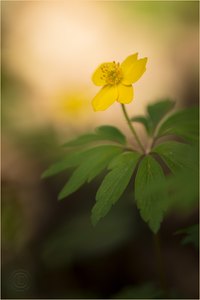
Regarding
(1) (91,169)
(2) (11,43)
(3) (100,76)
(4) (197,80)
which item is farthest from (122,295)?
(2) (11,43)

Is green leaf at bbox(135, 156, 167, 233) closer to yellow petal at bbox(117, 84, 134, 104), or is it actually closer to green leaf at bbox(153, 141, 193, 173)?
green leaf at bbox(153, 141, 193, 173)

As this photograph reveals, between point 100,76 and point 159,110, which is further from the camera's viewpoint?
point 159,110

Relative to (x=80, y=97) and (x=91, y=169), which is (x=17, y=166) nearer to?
(x=80, y=97)

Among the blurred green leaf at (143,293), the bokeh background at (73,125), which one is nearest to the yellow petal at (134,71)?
the bokeh background at (73,125)

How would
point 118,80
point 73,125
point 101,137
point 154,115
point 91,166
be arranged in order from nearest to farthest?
point 91,166 → point 118,80 → point 101,137 → point 154,115 → point 73,125

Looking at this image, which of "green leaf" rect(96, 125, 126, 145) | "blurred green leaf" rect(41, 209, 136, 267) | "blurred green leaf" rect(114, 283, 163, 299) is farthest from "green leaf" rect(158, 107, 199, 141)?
"blurred green leaf" rect(41, 209, 136, 267)

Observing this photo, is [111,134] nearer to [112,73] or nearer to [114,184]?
[112,73]

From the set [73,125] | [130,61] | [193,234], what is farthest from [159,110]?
[73,125]
